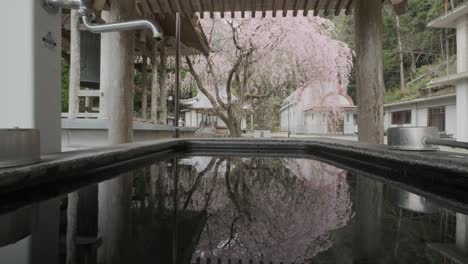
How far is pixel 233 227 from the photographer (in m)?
0.88

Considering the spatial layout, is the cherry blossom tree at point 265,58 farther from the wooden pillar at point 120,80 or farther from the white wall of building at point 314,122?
the white wall of building at point 314,122

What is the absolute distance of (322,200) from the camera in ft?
4.05

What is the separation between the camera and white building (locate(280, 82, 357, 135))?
14039 millimetres

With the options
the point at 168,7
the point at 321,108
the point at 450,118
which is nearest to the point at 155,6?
the point at 168,7

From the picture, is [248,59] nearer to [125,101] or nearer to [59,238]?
[125,101]

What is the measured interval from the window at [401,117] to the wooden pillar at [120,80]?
18.2 m

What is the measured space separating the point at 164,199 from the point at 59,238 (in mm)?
457

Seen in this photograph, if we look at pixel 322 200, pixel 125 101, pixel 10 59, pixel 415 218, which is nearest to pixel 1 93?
pixel 10 59

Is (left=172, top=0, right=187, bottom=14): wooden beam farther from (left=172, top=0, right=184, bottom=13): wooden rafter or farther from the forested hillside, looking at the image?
the forested hillside

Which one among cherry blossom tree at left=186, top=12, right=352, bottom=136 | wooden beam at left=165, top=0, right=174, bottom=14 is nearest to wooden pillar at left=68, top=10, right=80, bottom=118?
wooden beam at left=165, top=0, right=174, bottom=14

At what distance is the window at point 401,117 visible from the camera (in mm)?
18992

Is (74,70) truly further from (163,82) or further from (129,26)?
(129,26)

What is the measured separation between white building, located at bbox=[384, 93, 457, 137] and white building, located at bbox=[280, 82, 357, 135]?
2511 mm

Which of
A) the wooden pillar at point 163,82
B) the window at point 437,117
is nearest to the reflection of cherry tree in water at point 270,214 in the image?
the wooden pillar at point 163,82
